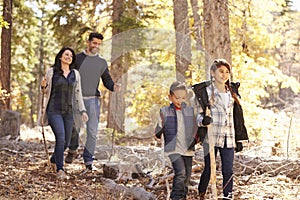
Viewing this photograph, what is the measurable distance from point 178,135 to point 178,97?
416mm

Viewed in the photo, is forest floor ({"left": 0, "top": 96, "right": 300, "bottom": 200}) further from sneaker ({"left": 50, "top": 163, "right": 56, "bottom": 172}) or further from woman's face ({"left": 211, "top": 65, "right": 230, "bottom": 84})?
woman's face ({"left": 211, "top": 65, "right": 230, "bottom": 84})

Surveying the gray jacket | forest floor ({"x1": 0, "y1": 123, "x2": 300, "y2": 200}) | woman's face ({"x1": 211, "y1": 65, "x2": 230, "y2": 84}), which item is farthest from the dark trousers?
woman's face ({"x1": 211, "y1": 65, "x2": 230, "y2": 84})

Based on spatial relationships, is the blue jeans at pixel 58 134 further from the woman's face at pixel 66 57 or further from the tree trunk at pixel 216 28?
the tree trunk at pixel 216 28

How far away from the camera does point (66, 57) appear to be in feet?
20.1

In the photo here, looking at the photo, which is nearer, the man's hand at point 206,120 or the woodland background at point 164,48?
the man's hand at point 206,120

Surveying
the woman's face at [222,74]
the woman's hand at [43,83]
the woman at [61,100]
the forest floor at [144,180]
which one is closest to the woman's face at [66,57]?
the woman at [61,100]

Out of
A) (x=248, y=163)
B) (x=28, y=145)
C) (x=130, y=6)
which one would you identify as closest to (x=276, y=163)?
(x=248, y=163)

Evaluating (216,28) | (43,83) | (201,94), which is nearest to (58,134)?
(43,83)

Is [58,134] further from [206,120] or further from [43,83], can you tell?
[206,120]

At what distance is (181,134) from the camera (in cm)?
471

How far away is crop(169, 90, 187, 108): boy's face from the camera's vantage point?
4.73 m

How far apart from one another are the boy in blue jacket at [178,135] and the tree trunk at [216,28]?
7.62 ft

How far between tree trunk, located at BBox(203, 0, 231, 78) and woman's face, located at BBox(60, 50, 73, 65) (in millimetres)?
2215

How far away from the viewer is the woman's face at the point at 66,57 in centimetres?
613
